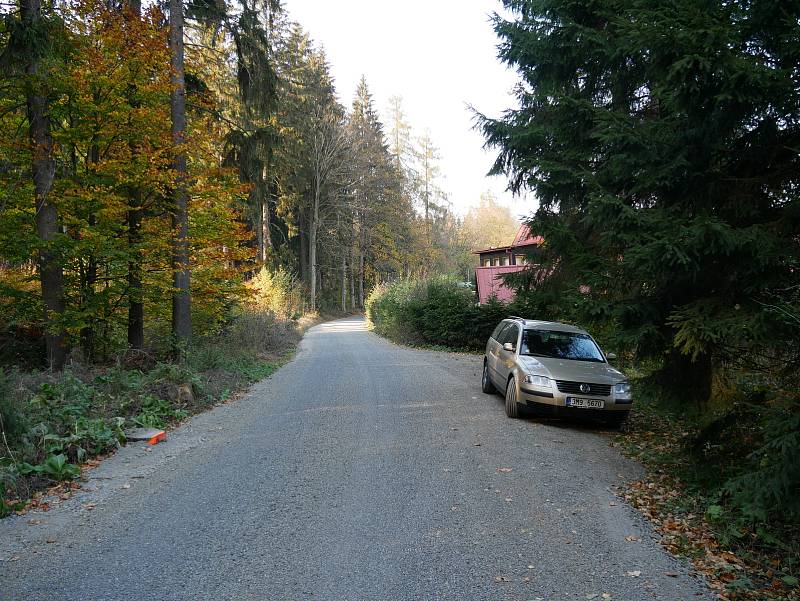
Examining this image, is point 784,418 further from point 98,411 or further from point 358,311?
point 358,311

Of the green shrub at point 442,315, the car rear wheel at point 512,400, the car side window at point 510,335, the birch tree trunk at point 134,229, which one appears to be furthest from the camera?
the green shrub at point 442,315

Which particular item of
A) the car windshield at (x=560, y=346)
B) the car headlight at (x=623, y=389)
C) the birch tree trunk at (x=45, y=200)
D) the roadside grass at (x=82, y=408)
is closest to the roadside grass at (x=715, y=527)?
the car headlight at (x=623, y=389)

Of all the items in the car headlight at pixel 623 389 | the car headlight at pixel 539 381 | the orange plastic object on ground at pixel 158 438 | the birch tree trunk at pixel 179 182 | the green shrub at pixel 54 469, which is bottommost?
the orange plastic object on ground at pixel 158 438

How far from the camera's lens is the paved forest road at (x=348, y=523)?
3.53 m

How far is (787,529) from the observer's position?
432 centimetres

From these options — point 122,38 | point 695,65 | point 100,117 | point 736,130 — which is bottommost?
point 736,130

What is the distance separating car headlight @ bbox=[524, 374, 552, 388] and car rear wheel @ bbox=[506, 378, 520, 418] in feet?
1.41

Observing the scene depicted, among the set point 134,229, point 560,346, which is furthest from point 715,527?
point 134,229

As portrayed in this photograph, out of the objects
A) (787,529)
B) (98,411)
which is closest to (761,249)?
(787,529)

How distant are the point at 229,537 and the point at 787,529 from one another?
4.61 meters

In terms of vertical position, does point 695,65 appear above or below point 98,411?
above

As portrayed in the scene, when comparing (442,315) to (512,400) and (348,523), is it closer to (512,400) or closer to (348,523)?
(512,400)

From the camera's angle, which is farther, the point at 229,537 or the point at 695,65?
the point at 695,65

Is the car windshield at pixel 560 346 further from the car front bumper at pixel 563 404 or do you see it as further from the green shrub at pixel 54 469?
the green shrub at pixel 54 469
